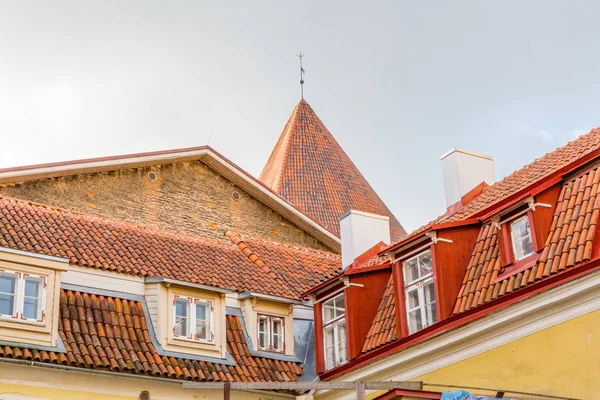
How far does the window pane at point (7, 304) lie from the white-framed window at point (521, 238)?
7.33 metres

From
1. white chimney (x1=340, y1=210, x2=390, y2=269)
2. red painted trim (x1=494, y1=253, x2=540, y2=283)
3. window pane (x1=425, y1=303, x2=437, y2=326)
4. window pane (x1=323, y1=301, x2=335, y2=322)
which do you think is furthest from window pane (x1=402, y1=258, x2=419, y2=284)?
white chimney (x1=340, y1=210, x2=390, y2=269)

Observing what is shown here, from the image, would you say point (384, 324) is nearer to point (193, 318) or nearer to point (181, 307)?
point (193, 318)

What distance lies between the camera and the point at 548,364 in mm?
12398

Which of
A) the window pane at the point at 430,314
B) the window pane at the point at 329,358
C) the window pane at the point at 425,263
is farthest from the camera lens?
the window pane at the point at 329,358

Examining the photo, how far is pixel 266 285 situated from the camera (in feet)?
61.6

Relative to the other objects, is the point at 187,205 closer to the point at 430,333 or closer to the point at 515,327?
the point at 430,333

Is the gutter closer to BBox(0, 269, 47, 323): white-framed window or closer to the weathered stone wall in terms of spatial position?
BBox(0, 269, 47, 323): white-framed window

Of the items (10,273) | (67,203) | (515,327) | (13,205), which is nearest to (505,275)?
(515,327)

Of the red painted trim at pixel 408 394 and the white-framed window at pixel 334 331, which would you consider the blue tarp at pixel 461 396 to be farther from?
the white-framed window at pixel 334 331

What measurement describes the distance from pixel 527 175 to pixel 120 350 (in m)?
7.03

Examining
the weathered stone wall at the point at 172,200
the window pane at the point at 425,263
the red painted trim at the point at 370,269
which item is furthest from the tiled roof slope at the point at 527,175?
the weathered stone wall at the point at 172,200

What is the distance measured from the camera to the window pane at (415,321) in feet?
49.0

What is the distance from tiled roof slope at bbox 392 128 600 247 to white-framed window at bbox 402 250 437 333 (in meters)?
0.45

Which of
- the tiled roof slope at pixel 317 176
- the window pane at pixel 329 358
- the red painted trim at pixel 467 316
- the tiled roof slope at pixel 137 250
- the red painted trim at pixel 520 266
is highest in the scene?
the tiled roof slope at pixel 317 176
